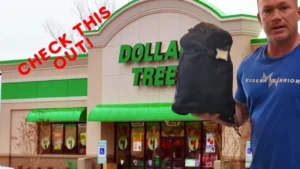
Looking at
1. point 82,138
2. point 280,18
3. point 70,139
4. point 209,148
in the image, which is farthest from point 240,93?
point 70,139

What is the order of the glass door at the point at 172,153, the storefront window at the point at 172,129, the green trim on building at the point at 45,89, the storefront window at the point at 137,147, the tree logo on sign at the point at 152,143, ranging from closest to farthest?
1. the glass door at the point at 172,153
2. the storefront window at the point at 172,129
3. the tree logo on sign at the point at 152,143
4. the storefront window at the point at 137,147
5. the green trim on building at the point at 45,89

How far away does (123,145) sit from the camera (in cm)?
3359

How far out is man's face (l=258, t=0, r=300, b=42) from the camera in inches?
138

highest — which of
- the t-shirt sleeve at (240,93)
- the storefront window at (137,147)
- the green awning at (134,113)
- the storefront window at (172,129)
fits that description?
the green awning at (134,113)

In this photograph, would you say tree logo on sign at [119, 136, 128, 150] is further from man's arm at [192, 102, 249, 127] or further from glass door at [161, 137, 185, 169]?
man's arm at [192, 102, 249, 127]

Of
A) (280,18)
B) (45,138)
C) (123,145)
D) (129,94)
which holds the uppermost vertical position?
(129,94)

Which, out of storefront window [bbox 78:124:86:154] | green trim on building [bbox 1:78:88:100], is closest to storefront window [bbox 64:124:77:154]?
storefront window [bbox 78:124:86:154]

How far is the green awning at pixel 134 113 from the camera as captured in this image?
1182 inches

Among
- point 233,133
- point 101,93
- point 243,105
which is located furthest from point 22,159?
point 243,105

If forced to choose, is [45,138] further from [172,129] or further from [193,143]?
[193,143]

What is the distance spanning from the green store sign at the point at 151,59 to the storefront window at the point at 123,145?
8.90 feet

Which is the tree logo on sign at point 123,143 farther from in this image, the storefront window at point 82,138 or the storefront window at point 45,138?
the storefront window at point 45,138

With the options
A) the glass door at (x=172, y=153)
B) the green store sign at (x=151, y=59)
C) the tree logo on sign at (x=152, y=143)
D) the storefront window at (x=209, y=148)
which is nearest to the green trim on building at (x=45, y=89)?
the green store sign at (x=151, y=59)

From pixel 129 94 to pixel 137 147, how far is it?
253 cm
